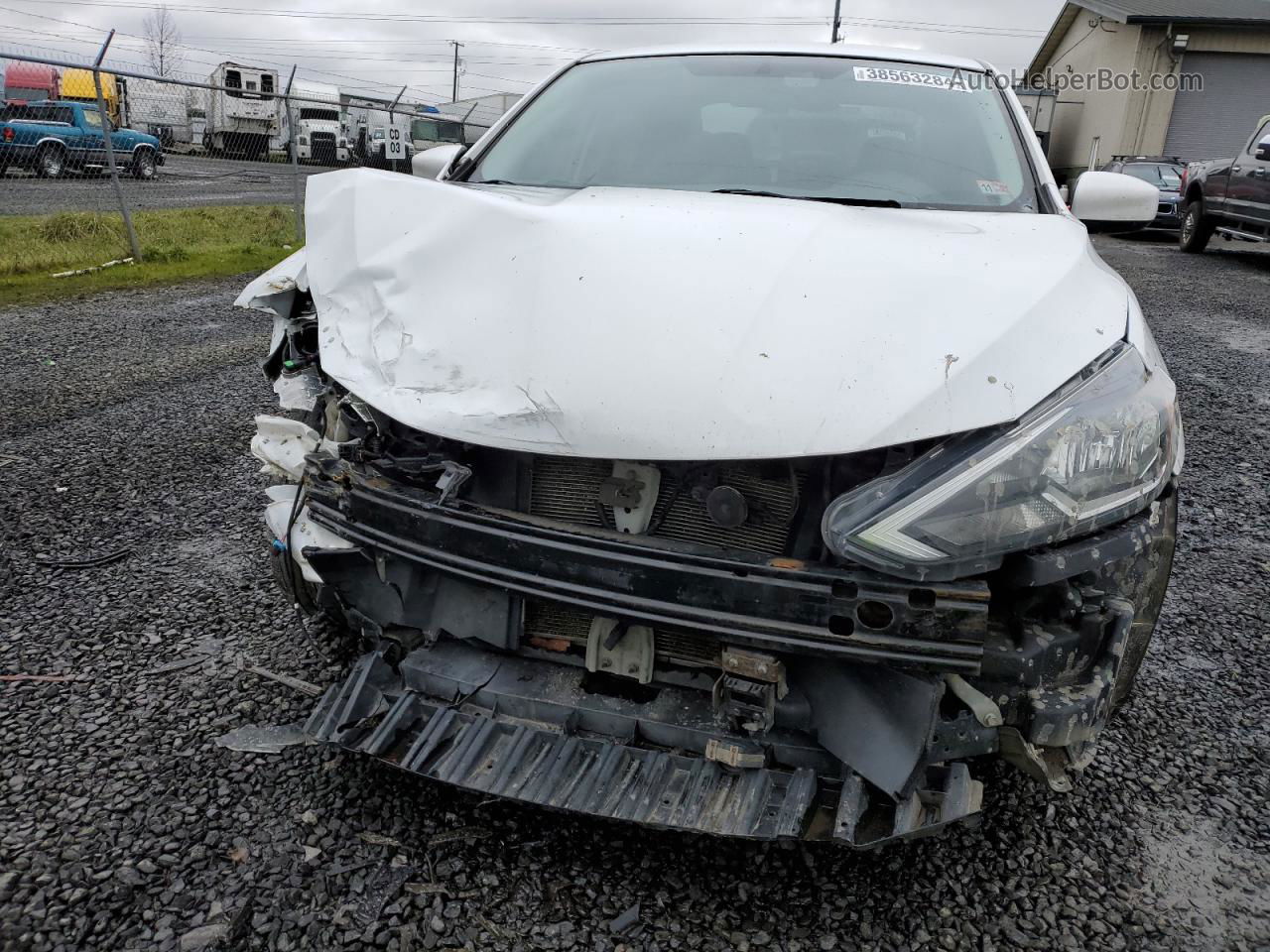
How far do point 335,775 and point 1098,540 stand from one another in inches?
65.8

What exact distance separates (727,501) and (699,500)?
74 millimetres

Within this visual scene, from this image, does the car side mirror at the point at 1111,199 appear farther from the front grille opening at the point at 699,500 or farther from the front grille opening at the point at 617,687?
the front grille opening at the point at 617,687

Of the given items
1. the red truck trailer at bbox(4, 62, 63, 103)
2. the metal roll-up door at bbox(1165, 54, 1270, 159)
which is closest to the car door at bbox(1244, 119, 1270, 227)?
the metal roll-up door at bbox(1165, 54, 1270, 159)

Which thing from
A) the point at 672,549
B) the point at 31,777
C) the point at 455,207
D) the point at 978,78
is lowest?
the point at 31,777

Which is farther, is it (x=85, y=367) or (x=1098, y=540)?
(x=85, y=367)

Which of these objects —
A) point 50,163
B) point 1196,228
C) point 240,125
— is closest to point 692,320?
point 1196,228

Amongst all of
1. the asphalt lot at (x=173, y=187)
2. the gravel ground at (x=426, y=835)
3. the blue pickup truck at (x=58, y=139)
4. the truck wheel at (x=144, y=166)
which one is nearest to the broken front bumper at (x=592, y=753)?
the gravel ground at (x=426, y=835)

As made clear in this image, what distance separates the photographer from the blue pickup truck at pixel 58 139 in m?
14.1

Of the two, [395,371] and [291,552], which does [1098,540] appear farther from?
[291,552]

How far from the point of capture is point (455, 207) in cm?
206

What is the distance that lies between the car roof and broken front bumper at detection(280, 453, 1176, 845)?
6.37ft

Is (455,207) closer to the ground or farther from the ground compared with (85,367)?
farther from the ground

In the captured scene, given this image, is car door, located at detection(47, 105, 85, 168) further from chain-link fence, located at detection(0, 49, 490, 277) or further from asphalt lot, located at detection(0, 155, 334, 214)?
asphalt lot, located at detection(0, 155, 334, 214)

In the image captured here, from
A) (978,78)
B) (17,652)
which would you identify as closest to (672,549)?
(17,652)
